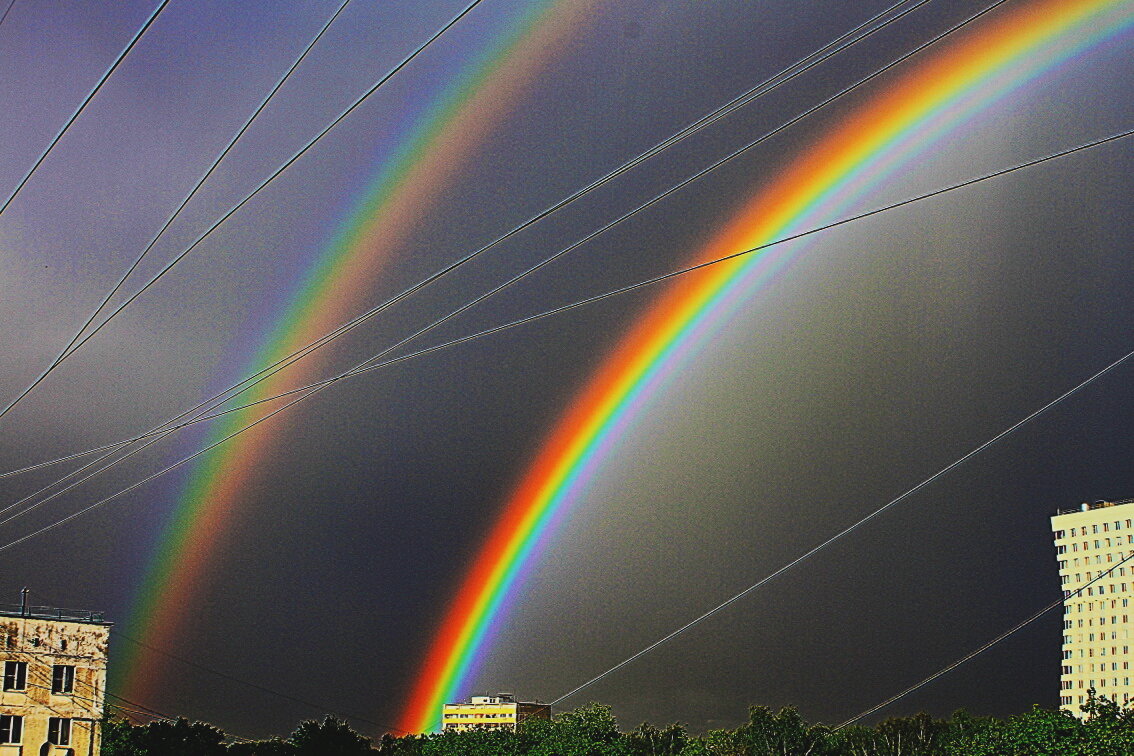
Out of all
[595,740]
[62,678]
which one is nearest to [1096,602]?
[595,740]

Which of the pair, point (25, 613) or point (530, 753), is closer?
point (25, 613)

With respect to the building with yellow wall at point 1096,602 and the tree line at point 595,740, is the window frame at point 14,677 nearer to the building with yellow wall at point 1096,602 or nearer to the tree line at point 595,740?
the tree line at point 595,740

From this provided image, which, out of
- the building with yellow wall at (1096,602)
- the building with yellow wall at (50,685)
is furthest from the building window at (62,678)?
the building with yellow wall at (1096,602)

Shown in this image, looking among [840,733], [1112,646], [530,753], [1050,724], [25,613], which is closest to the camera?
[1050,724]

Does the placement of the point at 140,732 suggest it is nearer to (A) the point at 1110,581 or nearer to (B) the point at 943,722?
(B) the point at 943,722

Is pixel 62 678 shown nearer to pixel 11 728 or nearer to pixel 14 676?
pixel 14 676

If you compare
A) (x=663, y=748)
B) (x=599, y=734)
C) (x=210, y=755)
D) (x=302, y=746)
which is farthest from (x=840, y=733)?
(x=210, y=755)

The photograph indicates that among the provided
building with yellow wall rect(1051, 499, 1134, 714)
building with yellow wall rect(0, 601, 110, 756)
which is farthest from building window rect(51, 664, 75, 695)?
building with yellow wall rect(1051, 499, 1134, 714)
